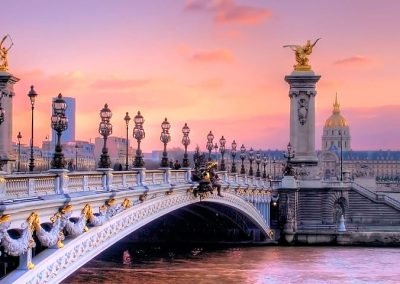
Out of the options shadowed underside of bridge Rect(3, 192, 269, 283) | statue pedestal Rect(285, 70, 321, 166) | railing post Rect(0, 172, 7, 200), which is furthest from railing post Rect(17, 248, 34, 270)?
statue pedestal Rect(285, 70, 321, 166)

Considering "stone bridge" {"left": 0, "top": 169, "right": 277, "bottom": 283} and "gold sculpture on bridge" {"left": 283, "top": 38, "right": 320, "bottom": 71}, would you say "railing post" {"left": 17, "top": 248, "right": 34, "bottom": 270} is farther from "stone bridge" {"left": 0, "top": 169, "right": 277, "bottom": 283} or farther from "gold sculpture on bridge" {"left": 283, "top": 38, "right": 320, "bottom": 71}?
"gold sculpture on bridge" {"left": 283, "top": 38, "right": 320, "bottom": 71}

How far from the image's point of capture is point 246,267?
202 ft

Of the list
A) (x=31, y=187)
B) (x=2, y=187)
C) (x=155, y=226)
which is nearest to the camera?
(x=2, y=187)

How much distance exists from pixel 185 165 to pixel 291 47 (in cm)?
5657

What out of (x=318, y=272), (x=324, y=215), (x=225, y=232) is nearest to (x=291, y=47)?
(x=324, y=215)

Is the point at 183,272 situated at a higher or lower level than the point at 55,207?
lower

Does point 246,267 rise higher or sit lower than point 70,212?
lower

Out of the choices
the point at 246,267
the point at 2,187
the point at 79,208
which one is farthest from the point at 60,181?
the point at 246,267

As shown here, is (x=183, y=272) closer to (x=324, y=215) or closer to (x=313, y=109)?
(x=324, y=215)

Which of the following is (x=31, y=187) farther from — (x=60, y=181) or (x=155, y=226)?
(x=155, y=226)

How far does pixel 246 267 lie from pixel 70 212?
36.7 meters

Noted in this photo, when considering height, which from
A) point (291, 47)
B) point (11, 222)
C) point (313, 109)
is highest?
point (291, 47)

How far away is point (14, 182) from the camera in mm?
22703

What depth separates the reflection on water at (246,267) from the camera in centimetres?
5488
